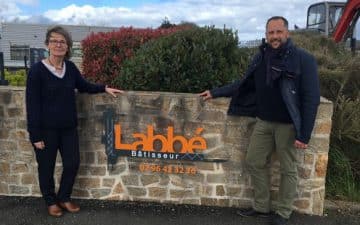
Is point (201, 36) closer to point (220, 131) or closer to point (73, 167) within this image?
point (220, 131)

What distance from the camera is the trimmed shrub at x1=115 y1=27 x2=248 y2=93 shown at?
18.2ft

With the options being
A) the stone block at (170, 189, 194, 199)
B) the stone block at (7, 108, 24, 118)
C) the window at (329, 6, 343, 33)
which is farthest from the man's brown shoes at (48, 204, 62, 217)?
the window at (329, 6, 343, 33)

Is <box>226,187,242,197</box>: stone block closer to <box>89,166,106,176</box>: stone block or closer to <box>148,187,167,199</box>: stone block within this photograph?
<box>148,187,167,199</box>: stone block

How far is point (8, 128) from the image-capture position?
5336 millimetres

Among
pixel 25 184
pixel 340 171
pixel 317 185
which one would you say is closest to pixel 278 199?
pixel 317 185

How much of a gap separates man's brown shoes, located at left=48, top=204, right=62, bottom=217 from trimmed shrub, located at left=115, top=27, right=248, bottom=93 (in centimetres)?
171

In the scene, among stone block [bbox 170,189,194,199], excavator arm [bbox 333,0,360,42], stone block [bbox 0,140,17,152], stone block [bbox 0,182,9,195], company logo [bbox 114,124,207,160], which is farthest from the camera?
excavator arm [bbox 333,0,360,42]

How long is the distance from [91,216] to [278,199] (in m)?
1.95

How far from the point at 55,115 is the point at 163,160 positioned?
51.0 inches

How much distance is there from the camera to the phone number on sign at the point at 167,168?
17.1 ft

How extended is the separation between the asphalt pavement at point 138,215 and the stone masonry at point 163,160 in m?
0.10

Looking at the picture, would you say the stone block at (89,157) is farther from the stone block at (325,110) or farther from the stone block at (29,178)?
the stone block at (325,110)

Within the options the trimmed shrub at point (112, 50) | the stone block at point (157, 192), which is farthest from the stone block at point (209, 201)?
the trimmed shrub at point (112, 50)

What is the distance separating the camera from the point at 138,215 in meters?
5.00
